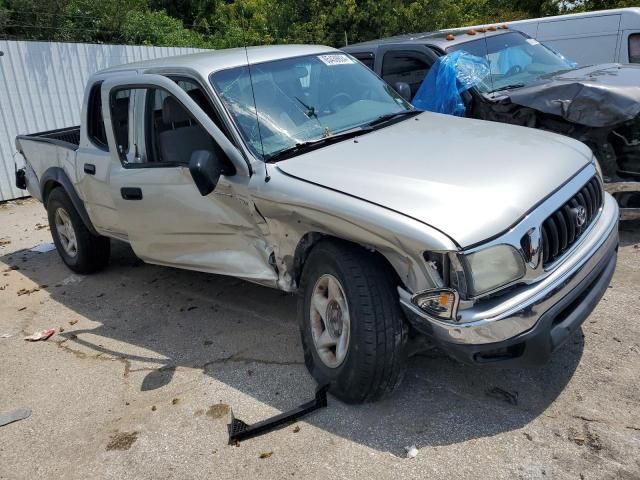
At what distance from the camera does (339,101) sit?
14.2ft

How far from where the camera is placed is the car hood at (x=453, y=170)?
114 inches

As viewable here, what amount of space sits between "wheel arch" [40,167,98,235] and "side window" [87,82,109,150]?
61cm

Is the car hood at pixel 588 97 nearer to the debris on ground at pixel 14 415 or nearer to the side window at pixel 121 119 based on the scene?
the side window at pixel 121 119

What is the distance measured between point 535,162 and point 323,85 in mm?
1691

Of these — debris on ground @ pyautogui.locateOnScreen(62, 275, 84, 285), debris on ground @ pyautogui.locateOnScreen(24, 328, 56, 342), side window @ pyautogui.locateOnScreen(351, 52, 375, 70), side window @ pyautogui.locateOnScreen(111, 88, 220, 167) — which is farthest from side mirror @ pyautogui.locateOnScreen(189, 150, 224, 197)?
side window @ pyautogui.locateOnScreen(351, 52, 375, 70)

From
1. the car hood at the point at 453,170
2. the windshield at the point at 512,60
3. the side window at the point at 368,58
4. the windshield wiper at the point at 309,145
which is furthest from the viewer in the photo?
the side window at the point at 368,58

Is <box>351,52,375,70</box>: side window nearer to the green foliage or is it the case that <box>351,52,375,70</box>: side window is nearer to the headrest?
the headrest

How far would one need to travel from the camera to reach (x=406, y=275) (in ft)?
9.69

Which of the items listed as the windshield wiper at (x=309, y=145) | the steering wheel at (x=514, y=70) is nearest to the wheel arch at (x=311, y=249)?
the windshield wiper at (x=309, y=145)

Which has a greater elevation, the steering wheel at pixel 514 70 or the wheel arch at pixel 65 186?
the steering wheel at pixel 514 70

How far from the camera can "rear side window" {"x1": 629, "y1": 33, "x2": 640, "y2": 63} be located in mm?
8594

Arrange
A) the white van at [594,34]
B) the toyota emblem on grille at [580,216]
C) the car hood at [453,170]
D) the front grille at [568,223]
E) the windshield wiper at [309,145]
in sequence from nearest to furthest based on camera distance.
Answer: the car hood at [453,170] < the front grille at [568,223] < the toyota emblem on grille at [580,216] < the windshield wiper at [309,145] < the white van at [594,34]

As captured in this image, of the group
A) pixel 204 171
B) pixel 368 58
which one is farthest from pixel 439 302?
pixel 368 58

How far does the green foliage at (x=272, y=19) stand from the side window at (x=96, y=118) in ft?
19.7
